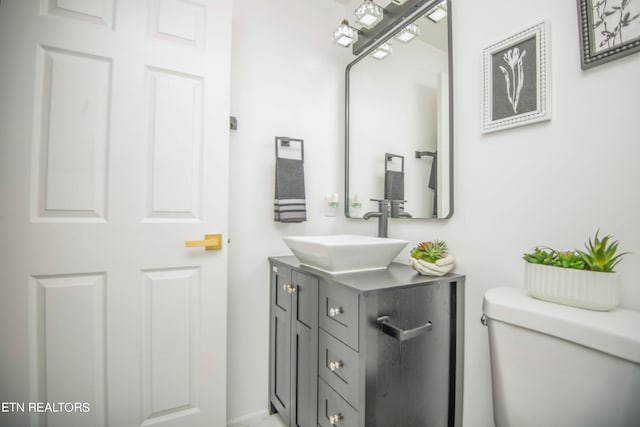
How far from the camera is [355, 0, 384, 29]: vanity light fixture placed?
144 centimetres

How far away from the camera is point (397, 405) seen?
3.18ft

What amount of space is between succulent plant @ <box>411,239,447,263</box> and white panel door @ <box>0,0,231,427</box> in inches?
36.0

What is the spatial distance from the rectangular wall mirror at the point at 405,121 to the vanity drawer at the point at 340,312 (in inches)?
23.2

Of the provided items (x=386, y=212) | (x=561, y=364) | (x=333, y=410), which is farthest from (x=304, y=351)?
(x=561, y=364)

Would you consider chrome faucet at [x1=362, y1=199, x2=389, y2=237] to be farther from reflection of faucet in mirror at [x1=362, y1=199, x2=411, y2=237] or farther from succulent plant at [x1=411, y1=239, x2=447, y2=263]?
succulent plant at [x1=411, y1=239, x2=447, y2=263]

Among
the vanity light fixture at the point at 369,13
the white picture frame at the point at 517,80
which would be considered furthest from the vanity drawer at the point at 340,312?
the vanity light fixture at the point at 369,13

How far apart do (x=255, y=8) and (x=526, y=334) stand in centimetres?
201

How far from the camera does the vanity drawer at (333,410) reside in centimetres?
95

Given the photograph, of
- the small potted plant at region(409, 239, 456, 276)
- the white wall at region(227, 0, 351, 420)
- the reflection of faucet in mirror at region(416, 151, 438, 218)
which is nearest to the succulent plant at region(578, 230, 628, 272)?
the small potted plant at region(409, 239, 456, 276)

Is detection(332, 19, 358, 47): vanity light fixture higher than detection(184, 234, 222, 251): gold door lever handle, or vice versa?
detection(332, 19, 358, 47): vanity light fixture

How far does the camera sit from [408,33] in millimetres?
1397

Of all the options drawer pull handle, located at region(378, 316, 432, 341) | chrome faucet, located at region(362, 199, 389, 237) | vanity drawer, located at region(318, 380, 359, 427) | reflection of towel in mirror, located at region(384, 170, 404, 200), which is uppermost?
reflection of towel in mirror, located at region(384, 170, 404, 200)

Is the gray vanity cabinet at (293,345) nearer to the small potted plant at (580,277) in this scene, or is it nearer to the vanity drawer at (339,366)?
the vanity drawer at (339,366)

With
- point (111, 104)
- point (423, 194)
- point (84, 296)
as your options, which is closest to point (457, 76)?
point (423, 194)
